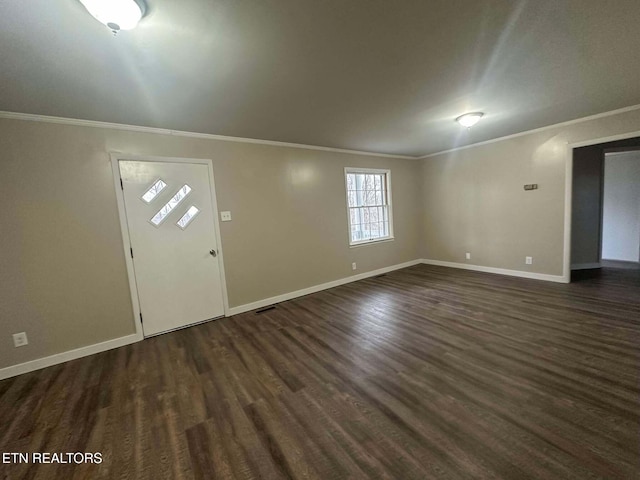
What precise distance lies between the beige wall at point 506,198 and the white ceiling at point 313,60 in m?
0.99

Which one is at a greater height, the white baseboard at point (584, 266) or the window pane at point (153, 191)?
the window pane at point (153, 191)

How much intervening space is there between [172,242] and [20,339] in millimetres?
1627

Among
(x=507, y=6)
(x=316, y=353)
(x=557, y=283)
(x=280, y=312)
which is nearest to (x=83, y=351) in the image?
(x=280, y=312)

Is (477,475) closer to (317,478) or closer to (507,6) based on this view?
(317,478)

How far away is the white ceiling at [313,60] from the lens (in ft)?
4.80

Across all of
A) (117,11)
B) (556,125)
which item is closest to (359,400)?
(117,11)

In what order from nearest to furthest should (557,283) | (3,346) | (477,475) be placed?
(477,475) < (3,346) < (557,283)

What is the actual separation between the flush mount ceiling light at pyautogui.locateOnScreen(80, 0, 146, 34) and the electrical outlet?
3.01 m

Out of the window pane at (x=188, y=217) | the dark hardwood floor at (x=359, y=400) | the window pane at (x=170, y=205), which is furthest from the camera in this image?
the window pane at (x=188, y=217)

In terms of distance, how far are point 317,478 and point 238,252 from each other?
2.91 m

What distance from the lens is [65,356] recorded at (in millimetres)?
2680

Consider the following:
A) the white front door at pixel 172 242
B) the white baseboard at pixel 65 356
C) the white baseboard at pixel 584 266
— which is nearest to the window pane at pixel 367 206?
the white front door at pixel 172 242

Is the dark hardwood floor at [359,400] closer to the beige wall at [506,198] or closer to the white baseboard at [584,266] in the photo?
the beige wall at [506,198]

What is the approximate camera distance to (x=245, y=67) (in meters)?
1.94
